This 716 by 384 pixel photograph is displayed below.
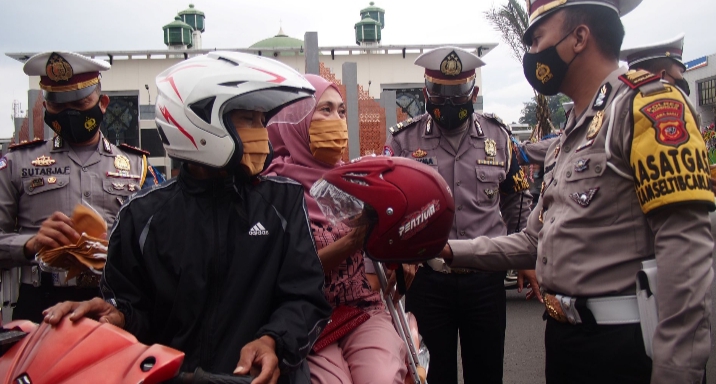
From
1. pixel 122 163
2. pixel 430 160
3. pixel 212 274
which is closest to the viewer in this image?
pixel 212 274

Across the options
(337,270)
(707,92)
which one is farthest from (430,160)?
(707,92)

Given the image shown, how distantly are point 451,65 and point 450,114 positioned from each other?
30 centimetres

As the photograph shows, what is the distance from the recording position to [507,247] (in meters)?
2.77

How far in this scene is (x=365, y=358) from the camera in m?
2.46

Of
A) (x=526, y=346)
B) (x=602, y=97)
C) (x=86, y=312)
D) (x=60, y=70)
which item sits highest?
(x=60, y=70)

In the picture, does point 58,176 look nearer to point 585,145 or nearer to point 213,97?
point 213,97

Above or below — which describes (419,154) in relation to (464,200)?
above

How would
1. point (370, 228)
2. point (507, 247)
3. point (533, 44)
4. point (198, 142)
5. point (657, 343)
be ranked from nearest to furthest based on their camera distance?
point (657, 343)
point (198, 142)
point (370, 228)
point (533, 44)
point (507, 247)

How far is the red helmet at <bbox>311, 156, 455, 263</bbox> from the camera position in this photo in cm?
219

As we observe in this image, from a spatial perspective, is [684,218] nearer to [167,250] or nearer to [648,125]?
[648,125]

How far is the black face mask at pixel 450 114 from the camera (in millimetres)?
3789

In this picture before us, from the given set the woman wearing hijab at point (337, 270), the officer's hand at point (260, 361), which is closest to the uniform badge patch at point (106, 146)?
the woman wearing hijab at point (337, 270)

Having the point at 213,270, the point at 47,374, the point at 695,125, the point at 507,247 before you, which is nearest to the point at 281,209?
the point at 213,270

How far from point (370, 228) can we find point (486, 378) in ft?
5.84
